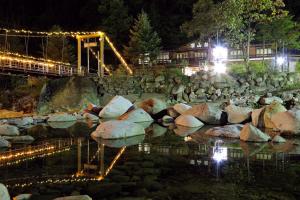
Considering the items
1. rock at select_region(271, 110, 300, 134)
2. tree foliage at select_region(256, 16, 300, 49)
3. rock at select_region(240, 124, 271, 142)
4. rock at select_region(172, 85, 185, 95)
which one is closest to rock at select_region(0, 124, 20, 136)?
rock at select_region(240, 124, 271, 142)

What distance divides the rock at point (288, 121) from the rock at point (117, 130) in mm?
5506

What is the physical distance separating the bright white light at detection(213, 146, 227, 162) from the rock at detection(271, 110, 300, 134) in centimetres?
406

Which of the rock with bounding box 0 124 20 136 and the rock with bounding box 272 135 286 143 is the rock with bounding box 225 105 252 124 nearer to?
the rock with bounding box 272 135 286 143

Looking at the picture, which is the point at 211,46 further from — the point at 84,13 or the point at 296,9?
the point at 84,13

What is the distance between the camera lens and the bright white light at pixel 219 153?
10852mm

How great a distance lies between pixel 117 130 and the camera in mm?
13867

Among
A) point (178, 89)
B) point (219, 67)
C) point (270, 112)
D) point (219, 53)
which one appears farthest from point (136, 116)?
point (219, 53)

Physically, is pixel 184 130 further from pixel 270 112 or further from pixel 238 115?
pixel 270 112

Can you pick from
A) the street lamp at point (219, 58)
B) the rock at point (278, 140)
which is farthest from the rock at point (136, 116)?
the street lamp at point (219, 58)

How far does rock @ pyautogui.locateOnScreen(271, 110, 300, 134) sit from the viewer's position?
1485cm

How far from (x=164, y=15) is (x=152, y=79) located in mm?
17024

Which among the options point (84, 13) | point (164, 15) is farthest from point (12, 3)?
point (164, 15)

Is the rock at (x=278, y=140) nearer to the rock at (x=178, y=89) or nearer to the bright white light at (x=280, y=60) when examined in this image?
the rock at (x=178, y=89)

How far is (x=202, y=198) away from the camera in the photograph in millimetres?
7227
